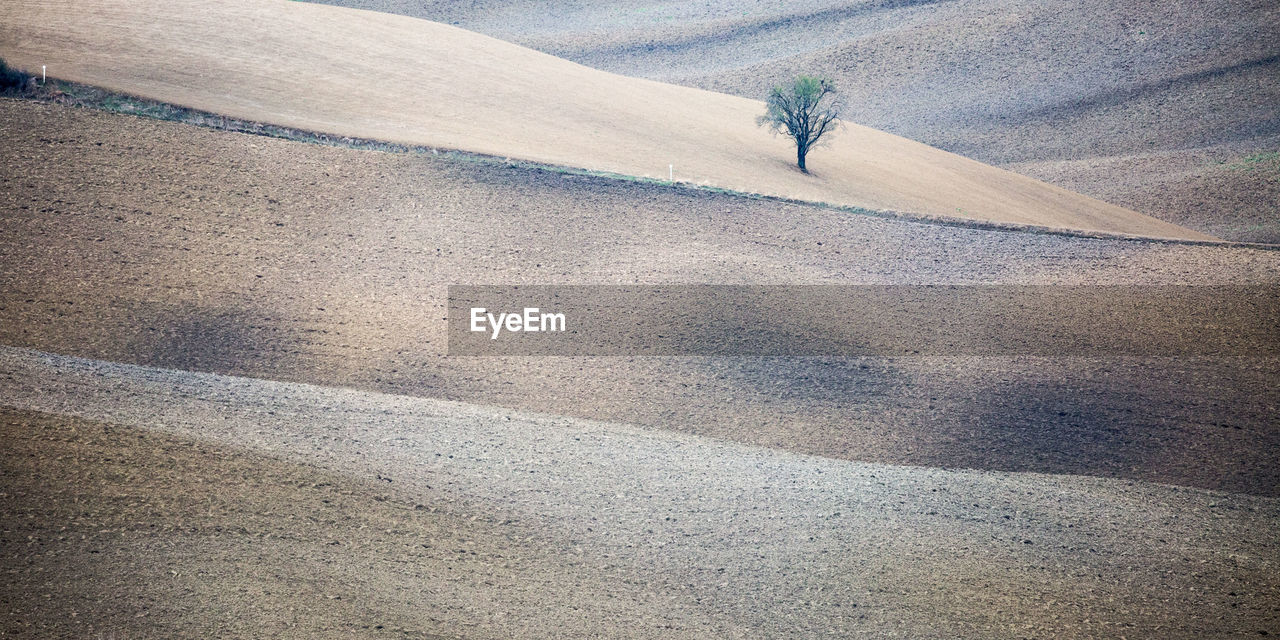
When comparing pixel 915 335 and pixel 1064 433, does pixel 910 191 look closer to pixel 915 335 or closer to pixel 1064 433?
pixel 915 335

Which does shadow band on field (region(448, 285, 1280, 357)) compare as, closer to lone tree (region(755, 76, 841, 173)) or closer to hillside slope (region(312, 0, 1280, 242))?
lone tree (region(755, 76, 841, 173))

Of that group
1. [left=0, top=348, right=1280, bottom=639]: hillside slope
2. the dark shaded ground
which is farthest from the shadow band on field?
[left=0, top=348, right=1280, bottom=639]: hillside slope

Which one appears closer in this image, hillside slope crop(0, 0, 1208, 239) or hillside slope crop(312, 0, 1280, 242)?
hillside slope crop(0, 0, 1208, 239)

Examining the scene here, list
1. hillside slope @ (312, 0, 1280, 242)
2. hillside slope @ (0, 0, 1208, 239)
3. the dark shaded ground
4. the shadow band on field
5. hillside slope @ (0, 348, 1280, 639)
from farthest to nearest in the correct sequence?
1. hillside slope @ (312, 0, 1280, 242)
2. hillside slope @ (0, 0, 1208, 239)
3. the shadow band on field
4. the dark shaded ground
5. hillside slope @ (0, 348, 1280, 639)

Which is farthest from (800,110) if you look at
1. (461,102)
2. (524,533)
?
(524,533)

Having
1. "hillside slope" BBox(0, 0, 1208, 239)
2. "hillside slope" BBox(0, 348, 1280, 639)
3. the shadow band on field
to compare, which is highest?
"hillside slope" BBox(0, 0, 1208, 239)

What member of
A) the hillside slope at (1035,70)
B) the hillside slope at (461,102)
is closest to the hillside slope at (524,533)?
the hillside slope at (461,102)
